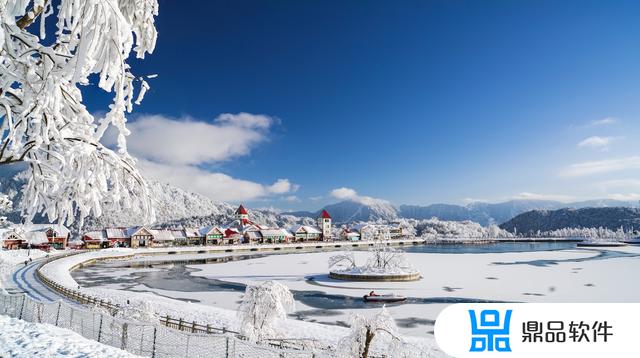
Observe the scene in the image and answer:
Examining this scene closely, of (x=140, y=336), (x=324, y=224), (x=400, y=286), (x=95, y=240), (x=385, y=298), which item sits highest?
(x=324, y=224)

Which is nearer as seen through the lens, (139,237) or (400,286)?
(400,286)

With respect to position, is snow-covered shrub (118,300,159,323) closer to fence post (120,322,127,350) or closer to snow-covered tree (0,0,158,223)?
fence post (120,322,127,350)

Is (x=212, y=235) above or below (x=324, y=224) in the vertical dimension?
below

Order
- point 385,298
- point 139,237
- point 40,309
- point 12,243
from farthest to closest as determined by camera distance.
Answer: point 139,237 < point 12,243 < point 385,298 < point 40,309

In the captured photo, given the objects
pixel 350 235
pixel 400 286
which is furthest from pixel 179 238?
pixel 400 286

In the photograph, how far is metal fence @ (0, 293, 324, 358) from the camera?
11.2 metres

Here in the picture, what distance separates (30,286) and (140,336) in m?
29.8

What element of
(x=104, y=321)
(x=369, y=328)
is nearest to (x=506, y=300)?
(x=369, y=328)

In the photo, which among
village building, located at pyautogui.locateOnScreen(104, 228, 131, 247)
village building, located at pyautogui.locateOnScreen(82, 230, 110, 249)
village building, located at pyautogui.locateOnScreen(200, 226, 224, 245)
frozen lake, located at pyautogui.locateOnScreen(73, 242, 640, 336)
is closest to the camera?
frozen lake, located at pyautogui.locateOnScreen(73, 242, 640, 336)

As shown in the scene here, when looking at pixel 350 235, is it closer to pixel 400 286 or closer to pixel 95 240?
pixel 95 240

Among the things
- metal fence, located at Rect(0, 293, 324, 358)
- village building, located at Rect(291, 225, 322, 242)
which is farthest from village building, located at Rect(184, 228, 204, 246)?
metal fence, located at Rect(0, 293, 324, 358)

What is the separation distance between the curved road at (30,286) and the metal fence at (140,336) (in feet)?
51.6

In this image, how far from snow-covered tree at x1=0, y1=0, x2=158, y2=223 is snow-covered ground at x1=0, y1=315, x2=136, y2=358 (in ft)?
14.0

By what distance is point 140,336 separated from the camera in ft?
41.5
